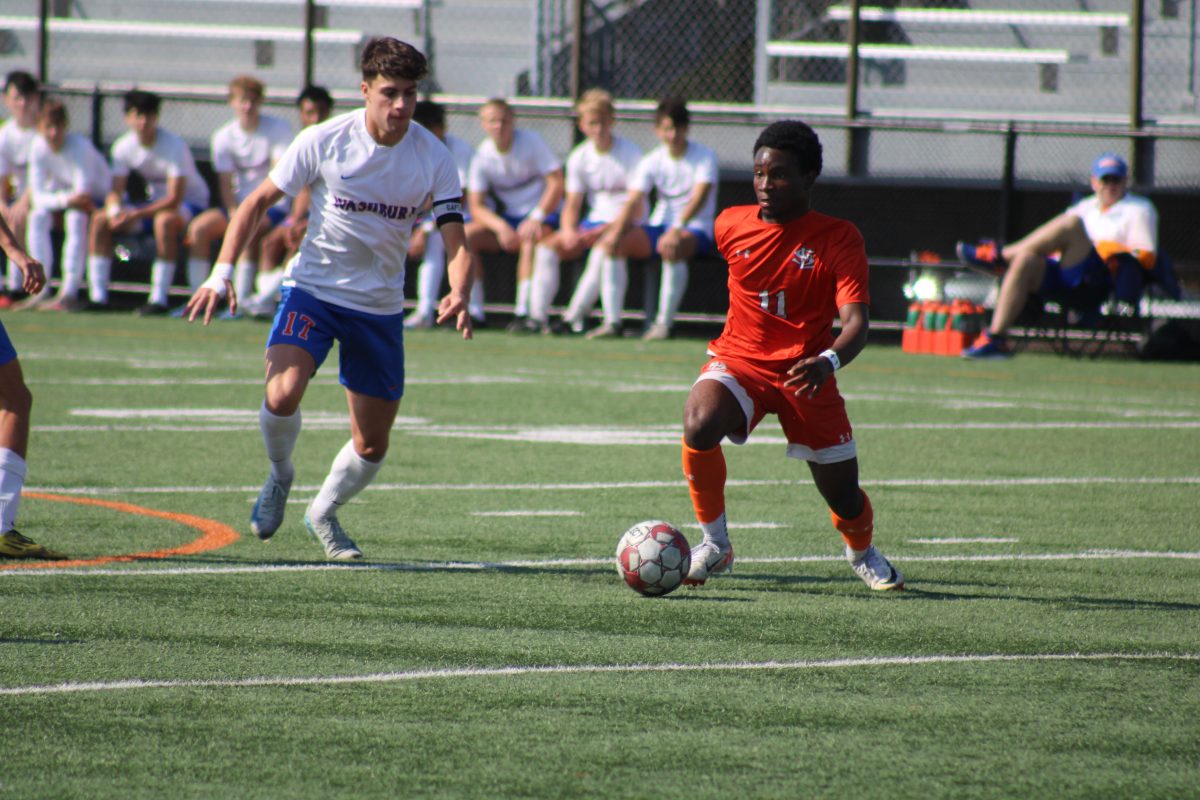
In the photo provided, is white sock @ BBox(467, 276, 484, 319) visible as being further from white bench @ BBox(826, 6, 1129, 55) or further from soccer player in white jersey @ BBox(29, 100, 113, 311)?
white bench @ BBox(826, 6, 1129, 55)

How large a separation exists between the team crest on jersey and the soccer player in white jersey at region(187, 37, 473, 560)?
1241mm

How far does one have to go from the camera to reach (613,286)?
58.7 ft

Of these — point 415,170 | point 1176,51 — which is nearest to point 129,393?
point 415,170

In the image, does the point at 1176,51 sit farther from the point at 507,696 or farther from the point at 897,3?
the point at 507,696

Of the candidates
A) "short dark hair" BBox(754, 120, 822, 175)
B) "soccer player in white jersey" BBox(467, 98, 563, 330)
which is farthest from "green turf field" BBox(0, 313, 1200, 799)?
"soccer player in white jersey" BBox(467, 98, 563, 330)

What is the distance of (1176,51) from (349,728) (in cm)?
1854

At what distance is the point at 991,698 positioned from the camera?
4.75 meters

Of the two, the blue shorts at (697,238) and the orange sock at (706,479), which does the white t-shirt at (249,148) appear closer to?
the blue shorts at (697,238)

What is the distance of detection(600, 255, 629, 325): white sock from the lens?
17781 mm

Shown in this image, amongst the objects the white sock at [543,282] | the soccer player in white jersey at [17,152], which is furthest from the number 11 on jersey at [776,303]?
the soccer player in white jersey at [17,152]

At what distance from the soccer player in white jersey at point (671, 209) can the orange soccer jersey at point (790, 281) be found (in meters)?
10.7

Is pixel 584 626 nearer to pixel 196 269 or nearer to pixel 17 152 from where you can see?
pixel 196 269

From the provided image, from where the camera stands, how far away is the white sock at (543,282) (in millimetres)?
18000

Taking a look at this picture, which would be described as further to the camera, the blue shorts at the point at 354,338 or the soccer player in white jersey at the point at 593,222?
the soccer player in white jersey at the point at 593,222
